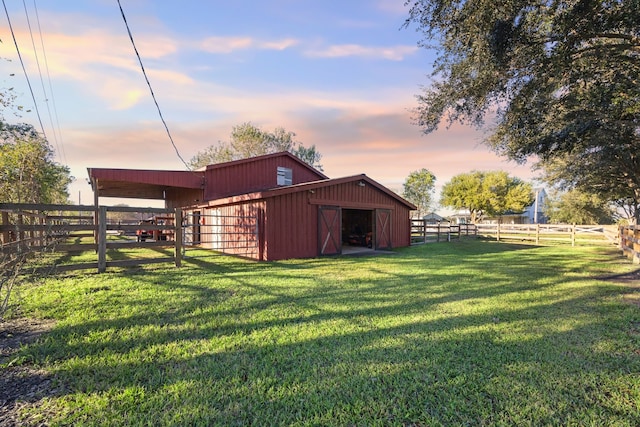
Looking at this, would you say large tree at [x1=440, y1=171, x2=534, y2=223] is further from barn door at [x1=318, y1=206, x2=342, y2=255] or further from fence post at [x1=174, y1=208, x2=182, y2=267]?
fence post at [x1=174, y1=208, x2=182, y2=267]

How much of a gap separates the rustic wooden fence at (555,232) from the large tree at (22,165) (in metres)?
25.5

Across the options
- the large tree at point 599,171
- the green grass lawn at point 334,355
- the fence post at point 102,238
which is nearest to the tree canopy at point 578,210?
the large tree at point 599,171

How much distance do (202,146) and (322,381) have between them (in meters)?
33.2

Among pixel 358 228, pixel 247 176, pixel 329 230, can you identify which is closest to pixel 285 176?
pixel 247 176

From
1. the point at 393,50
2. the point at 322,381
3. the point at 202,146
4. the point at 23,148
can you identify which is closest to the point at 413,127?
the point at 393,50

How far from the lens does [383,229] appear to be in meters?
14.9

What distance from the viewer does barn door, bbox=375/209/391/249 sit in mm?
14594

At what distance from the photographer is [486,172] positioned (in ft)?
139

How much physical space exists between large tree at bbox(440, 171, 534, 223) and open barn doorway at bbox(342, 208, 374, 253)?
93.4ft

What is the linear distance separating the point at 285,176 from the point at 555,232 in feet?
58.7

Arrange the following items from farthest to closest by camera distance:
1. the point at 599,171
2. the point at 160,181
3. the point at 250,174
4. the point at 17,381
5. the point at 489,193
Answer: the point at 489,193
the point at 250,174
the point at 599,171
the point at 160,181
the point at 17,381

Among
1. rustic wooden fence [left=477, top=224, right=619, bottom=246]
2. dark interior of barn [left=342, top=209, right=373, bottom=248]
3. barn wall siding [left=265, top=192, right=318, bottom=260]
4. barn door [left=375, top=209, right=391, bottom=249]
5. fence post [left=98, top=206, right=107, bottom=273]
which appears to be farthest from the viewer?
rustic wooden fence [left=477, top=224, right=619, bottom=246]

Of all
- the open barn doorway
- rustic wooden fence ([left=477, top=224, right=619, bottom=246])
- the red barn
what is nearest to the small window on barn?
the red barn

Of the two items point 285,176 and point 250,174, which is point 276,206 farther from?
point 285,176
